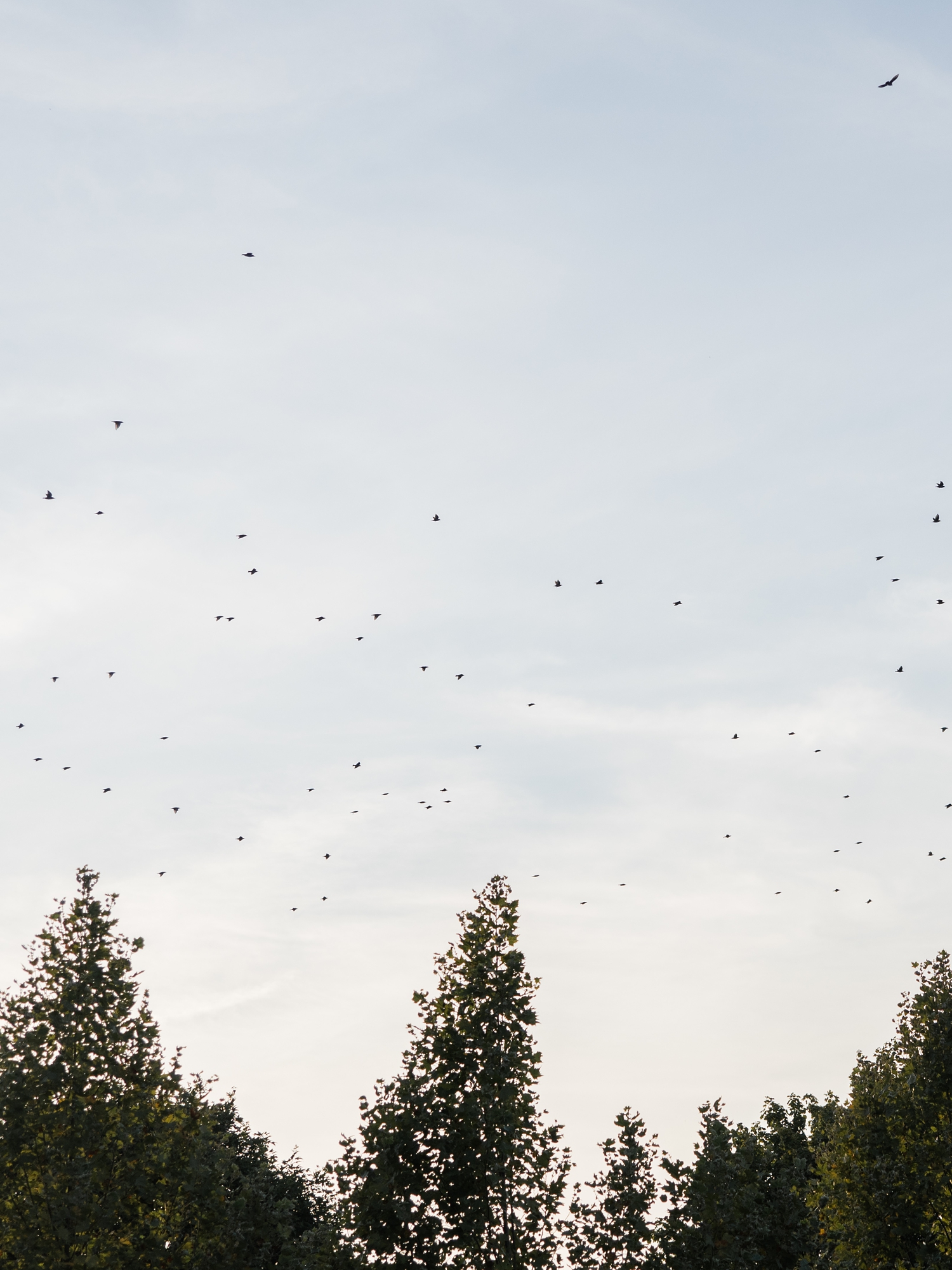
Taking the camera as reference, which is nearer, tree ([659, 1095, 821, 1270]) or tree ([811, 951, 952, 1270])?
tree ([811, 951, 952, 1270])

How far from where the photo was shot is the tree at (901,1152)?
47875mm

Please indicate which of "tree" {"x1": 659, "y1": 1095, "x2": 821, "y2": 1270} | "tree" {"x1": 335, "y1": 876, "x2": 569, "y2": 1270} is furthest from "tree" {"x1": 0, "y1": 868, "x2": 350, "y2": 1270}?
"tree" {"x1": 659, "y1": 1095, "x2": 821, "y2": 1270}

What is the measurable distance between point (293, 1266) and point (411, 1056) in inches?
434

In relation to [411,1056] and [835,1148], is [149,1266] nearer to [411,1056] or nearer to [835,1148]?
[411,1056]

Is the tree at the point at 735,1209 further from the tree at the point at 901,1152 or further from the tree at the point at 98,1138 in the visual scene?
the tree at the point at 98,1138

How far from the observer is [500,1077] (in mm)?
46156

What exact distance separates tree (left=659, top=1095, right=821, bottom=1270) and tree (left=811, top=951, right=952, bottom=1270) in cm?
686

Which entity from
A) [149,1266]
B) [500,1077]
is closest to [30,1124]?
[149,1266]

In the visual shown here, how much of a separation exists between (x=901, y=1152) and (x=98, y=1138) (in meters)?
30.2

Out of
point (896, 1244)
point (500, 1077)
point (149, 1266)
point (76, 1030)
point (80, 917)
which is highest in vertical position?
point (80, 917)

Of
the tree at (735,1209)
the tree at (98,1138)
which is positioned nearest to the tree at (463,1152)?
the tree at (98,1138)

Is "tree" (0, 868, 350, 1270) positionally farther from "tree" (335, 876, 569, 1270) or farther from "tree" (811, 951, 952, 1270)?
"tree" (811, 951, 952, 1270)

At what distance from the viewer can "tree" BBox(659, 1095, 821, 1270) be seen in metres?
59.3

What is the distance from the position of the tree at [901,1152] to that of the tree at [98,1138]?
2043 centimetres
